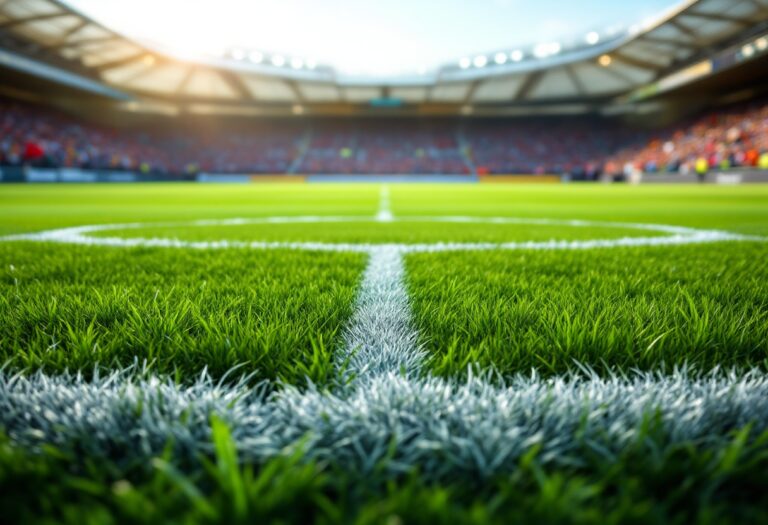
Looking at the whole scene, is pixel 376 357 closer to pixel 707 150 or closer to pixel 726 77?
pixel 707 150

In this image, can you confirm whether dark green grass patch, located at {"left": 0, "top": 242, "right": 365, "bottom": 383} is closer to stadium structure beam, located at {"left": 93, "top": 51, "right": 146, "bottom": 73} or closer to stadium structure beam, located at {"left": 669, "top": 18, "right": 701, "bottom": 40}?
stadium structure beam, located at {"left": 669, "top": 18, "right": 701, "bottom": 40}

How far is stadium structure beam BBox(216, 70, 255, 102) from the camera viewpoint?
3869 cm

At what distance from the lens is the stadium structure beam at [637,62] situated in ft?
106

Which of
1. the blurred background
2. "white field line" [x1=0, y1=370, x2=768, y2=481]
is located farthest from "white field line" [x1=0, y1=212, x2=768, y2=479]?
the blurred background

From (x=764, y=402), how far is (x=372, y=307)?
0.95 meters

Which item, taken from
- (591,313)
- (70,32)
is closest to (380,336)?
(591,313)

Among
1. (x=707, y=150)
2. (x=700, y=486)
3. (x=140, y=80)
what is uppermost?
(x=140, y=80)

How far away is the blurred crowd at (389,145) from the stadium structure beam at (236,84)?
291 cm

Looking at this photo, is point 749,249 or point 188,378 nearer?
point 188,378

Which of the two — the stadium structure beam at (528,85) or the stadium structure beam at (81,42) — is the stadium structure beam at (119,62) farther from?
the stadium structure beam at (528,85)

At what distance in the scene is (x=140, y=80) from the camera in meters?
38.2

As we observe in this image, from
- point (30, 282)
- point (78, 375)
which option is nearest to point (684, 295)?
point (78, 375)

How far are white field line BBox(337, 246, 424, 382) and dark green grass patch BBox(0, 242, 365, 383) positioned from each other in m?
0.04

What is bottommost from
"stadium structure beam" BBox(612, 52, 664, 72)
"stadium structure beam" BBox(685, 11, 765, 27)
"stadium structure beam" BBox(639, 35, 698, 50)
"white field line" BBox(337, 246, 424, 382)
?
"white field line" BBox(337, 246, 424, 382)
